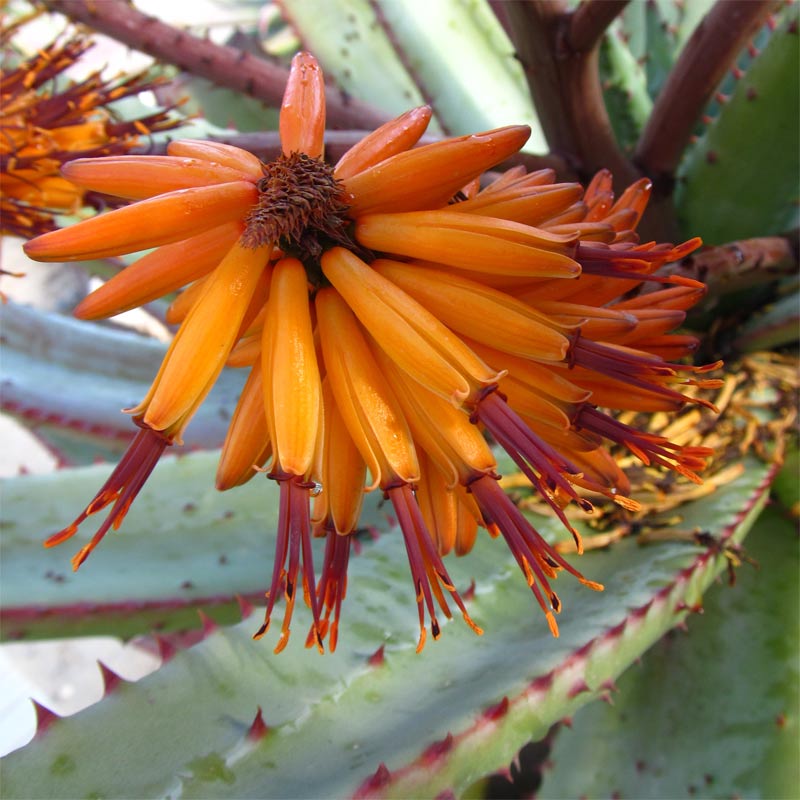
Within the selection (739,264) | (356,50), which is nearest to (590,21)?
(739,264)

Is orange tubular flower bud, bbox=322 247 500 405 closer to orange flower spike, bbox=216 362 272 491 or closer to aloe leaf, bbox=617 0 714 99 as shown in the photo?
orange flower spike, bbox=216 362 272 491

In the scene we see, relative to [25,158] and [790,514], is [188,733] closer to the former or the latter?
[25,158]

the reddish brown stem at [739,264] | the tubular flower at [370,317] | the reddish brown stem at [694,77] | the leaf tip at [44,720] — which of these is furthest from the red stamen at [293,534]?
the reddish brown stem at [694,77]

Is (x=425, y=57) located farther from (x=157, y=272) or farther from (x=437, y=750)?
(x=437, y=750)

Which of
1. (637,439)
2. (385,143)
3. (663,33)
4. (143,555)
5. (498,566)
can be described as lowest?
(143,555)

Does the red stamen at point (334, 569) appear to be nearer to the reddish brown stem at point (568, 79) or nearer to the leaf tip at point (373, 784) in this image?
the leaf tip at point (373, 784)

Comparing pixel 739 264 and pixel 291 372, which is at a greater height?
pixel 739 264

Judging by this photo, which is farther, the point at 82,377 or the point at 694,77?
the point at 82,377
